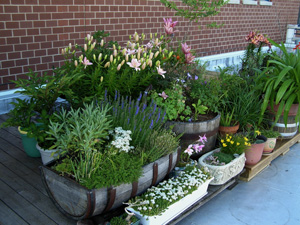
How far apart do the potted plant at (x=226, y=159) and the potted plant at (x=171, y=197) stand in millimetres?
203

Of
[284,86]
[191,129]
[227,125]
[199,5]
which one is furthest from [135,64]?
[199,5]

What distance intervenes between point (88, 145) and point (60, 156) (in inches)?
15.7

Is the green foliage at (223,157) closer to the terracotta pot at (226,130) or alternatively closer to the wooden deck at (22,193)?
the terracotta pot at (226,130)

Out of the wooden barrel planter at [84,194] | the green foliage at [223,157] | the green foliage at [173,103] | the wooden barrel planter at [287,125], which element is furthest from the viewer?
the wooden barrel planter at [287,125]

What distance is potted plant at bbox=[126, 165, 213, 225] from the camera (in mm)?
2713

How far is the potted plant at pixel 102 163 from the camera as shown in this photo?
258 cm

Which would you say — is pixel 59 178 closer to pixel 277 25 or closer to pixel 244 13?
pixel 244 13

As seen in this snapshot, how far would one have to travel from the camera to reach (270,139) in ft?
14.1

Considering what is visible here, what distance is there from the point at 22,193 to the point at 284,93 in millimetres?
3266

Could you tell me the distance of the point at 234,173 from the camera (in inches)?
144

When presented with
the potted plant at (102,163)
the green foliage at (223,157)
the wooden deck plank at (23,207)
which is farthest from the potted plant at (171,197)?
the wooden deck plank at (23,207)

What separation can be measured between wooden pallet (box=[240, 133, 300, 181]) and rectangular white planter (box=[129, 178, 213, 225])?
0.87 meters

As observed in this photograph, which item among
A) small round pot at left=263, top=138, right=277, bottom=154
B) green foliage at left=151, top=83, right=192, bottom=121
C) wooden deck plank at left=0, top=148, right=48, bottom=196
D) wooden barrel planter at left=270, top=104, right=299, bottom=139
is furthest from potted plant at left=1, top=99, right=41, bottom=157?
wooden barrel planter at left=270, top=104, right=299, bottom=139

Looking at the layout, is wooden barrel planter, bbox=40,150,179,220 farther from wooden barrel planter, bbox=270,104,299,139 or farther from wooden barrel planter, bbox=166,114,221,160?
wooden barrel planter, bbox=270,104,299,139
